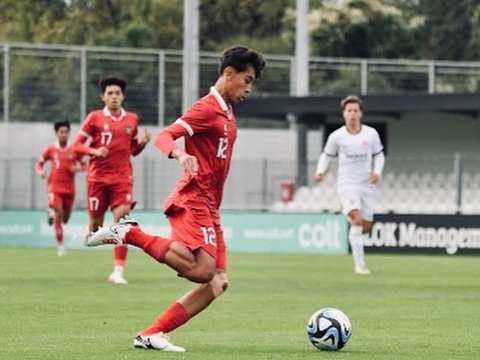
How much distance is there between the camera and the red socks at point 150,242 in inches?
452

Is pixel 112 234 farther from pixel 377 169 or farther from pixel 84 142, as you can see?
pixel 377 169

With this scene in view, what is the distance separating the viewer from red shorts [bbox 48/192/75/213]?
95.5 ft

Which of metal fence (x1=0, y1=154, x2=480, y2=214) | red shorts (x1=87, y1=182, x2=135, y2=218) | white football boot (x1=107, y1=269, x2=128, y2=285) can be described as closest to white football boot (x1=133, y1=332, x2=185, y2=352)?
red shorts (x1=87, y1=182, x2=135, y2=218)

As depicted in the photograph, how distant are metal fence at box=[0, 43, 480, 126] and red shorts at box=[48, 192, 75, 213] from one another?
1143 cm

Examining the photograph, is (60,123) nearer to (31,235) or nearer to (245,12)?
(31,235)

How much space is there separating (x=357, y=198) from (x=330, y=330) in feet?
37.0

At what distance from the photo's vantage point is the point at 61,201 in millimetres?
29125

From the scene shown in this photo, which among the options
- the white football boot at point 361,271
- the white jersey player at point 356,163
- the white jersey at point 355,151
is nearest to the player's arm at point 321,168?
the white jersey player at point 356,163

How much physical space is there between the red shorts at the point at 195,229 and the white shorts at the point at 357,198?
11.3 metres

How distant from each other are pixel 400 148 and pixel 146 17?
71.9ft

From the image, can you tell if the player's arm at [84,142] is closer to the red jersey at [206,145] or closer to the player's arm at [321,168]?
the player's arm at [321,168]

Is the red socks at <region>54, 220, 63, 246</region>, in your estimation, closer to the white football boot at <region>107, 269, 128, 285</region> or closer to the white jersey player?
the white jersey player

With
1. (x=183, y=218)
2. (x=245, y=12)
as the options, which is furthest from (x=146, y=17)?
(x=183, y=218)

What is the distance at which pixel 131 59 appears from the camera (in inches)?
1665
